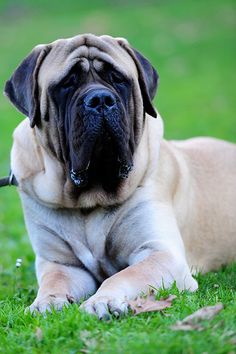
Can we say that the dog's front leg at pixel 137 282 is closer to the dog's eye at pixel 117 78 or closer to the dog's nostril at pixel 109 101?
the dog's nostril at pixel 109 101

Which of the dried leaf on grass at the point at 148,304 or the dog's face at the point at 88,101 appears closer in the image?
the dried leaf on grass at the point at 148,304

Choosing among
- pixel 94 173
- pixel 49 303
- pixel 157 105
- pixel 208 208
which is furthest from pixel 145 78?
pixel 157 105

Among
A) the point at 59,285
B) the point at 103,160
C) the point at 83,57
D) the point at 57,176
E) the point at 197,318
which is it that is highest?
the point at 83,57

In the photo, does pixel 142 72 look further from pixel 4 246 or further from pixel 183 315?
pixel 4 246

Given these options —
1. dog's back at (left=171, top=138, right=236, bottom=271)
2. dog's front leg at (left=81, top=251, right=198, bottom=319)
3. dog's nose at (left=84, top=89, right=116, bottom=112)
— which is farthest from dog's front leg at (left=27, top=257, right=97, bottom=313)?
dog's nose at (left=84, top=89, right=116, bottom=112)

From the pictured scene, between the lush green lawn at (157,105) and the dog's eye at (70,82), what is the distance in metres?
1.27

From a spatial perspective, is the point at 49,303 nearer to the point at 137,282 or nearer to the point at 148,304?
the point at 137,282

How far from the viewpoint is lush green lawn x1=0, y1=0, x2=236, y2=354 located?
3512 mm

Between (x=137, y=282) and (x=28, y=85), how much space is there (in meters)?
1.33

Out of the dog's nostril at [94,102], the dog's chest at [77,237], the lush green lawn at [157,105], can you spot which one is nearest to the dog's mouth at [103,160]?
the dog's nostril at [94,102]

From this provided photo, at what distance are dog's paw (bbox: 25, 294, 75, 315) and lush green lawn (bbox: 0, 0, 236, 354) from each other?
98 mm

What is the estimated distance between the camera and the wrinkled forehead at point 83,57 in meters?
4.70

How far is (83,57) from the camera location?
187 inches

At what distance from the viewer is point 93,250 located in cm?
496
